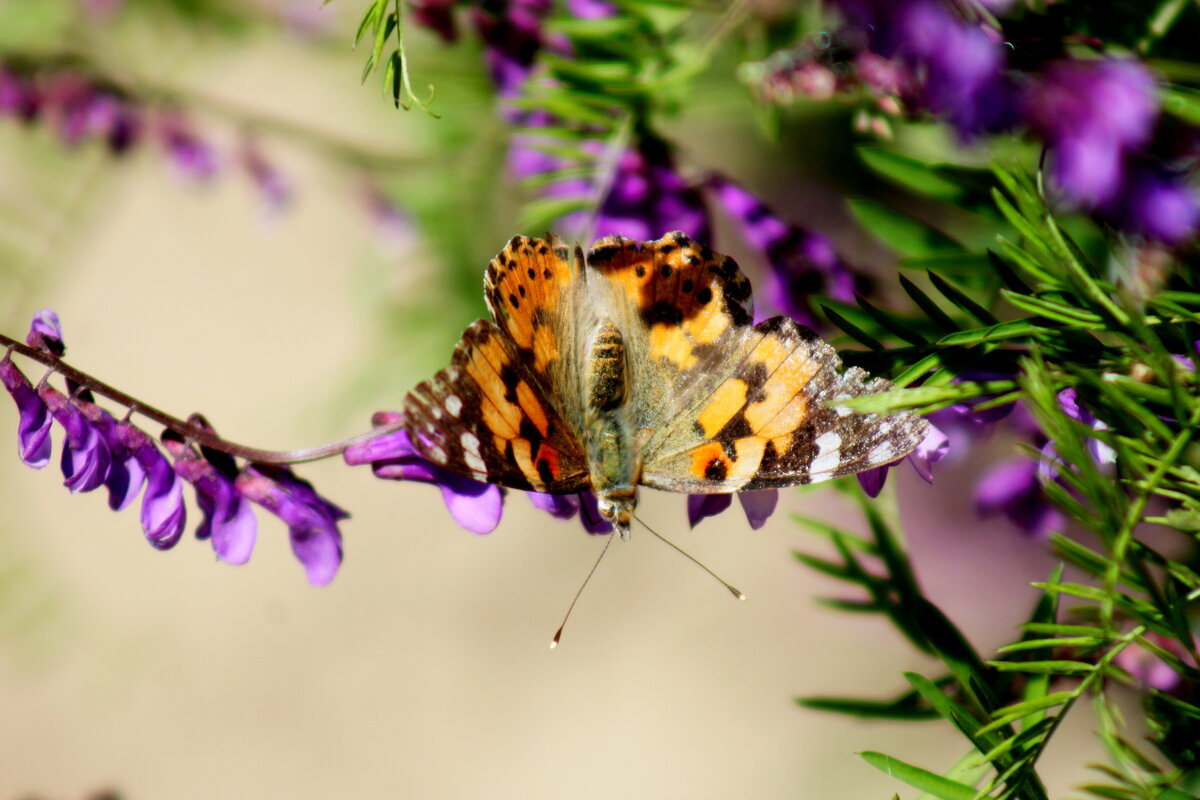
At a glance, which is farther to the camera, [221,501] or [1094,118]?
[221,501]

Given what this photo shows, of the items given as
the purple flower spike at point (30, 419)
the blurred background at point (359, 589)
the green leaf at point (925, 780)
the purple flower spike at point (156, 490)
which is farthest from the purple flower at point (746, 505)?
the blurred background at point (359, 589)

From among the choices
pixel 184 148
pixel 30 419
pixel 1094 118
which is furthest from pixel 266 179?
pixel 1094 118

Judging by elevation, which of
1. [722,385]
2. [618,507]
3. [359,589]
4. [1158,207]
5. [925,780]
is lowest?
[359,589]

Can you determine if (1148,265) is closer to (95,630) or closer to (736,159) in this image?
(736,159)

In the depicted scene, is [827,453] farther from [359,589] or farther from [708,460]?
[359,589]

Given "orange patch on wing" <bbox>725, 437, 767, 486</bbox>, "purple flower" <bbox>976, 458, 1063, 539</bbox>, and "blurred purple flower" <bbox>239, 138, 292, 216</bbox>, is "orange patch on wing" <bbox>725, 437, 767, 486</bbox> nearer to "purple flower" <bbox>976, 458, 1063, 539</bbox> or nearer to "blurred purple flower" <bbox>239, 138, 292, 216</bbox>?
"purple flower" <bbox>976, 458, 1063, 539</bbox>

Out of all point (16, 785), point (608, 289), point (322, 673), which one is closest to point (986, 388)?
point (608, 289)
